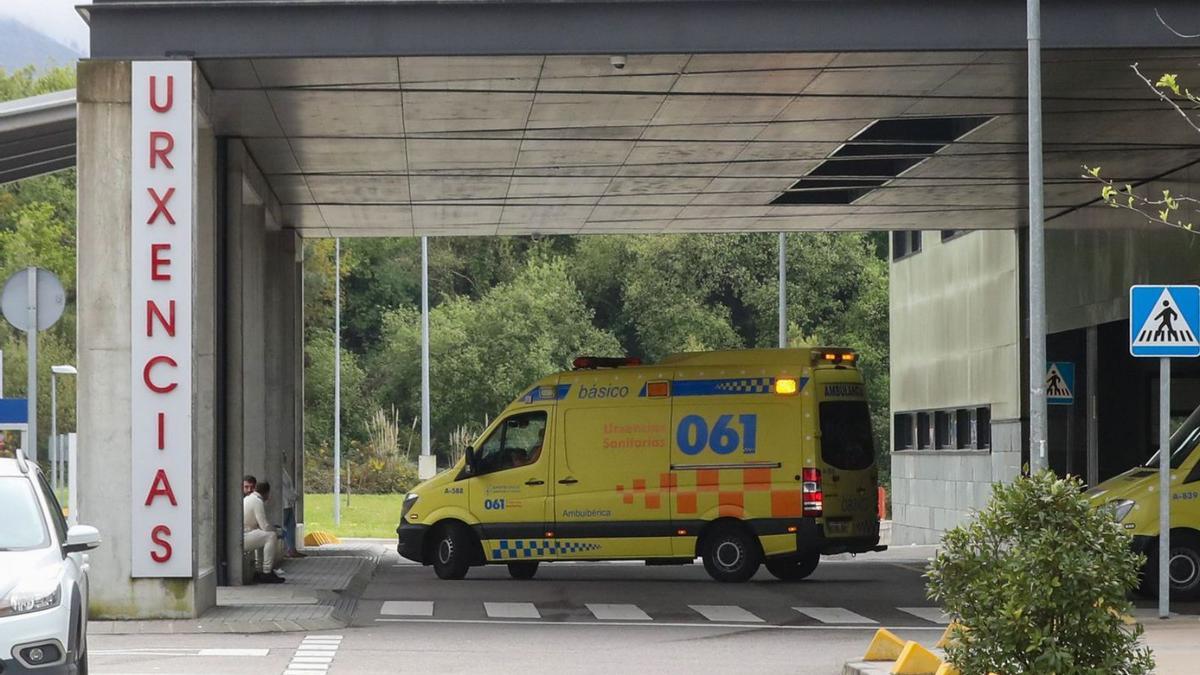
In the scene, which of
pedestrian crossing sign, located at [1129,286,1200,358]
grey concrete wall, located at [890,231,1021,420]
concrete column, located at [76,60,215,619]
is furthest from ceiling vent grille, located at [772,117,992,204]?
concrete column, located at [76,60,215,619]

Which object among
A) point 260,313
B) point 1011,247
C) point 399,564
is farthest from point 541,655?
point 1011,247

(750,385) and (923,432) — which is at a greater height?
(750,385)

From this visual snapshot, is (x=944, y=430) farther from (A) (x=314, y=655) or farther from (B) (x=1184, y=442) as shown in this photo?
(A) (x=314, y=655)

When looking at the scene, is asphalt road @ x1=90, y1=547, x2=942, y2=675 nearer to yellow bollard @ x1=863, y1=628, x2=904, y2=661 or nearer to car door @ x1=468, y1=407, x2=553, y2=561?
yellow bollard @ x1=863, y1=628, x2=904, y2=661

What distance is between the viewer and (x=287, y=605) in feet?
61.3

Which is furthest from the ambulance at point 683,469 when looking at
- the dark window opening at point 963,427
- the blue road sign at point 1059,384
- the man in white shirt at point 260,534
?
the dark window opening at point 963,427

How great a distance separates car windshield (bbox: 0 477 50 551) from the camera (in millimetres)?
10695

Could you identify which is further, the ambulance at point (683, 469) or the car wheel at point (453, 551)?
the car wheel at point (453, 551)

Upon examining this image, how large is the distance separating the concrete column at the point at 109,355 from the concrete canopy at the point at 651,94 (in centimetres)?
54

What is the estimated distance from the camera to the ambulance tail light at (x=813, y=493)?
73.4 ft

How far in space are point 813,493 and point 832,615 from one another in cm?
368

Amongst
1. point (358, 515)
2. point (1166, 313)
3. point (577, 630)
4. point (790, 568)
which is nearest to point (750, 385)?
point (790, 568)

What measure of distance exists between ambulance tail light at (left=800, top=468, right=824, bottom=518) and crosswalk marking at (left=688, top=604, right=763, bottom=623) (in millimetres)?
2768

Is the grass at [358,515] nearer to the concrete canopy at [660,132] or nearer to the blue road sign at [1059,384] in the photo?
the concrete canopy at [660,132]
